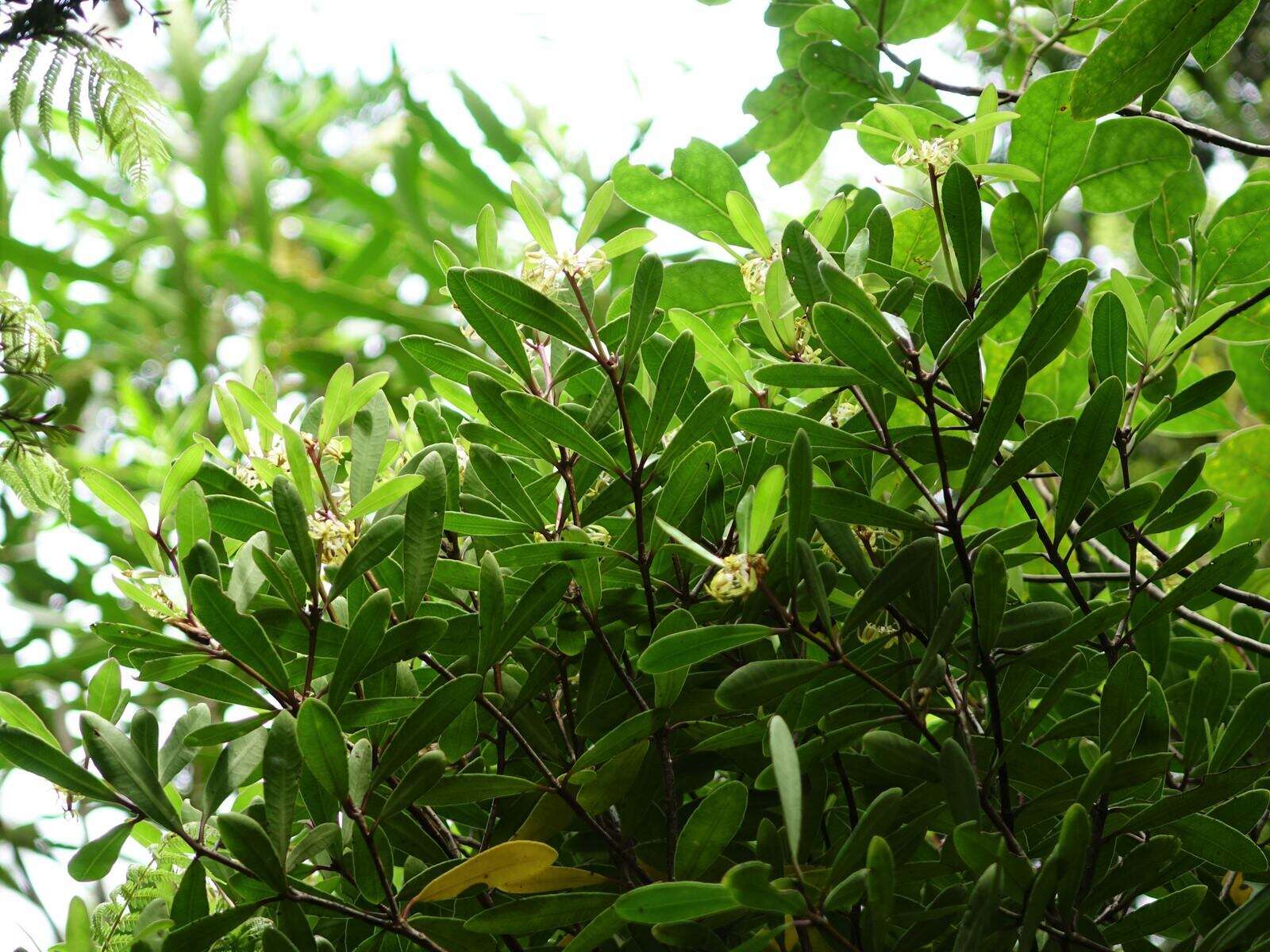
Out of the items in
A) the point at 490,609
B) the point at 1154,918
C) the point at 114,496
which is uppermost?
the point at 114,496

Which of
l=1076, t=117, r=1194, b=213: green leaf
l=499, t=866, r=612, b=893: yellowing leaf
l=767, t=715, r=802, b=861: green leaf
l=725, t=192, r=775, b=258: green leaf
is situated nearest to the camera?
l=767, t=715, r=802, b=861: green leaf

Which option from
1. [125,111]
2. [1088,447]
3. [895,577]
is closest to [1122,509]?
[1088,447]

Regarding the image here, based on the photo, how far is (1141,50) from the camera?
51 cm

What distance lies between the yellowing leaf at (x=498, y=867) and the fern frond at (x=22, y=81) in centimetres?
46

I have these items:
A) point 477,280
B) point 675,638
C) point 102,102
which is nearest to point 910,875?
point 675,638

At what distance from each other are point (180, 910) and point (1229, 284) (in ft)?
2.24

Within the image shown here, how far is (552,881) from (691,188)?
0.41 metres

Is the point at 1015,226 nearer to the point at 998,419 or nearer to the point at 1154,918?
the point at 998,419

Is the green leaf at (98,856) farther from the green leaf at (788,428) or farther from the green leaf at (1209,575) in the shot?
the green leaf at (1209,575)

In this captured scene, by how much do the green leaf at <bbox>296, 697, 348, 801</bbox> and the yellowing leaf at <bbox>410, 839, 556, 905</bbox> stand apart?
0.19 feet

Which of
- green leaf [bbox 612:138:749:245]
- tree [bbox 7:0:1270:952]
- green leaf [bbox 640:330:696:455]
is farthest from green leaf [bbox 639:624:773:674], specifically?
green leaf [bbox 612:138:749:245]

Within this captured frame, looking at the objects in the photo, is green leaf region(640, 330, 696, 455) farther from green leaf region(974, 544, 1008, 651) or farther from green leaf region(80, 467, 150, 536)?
green leaf region(80, 467, 150, 536)

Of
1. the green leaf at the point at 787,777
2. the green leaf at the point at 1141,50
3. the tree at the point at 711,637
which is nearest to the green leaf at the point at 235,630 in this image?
the tree at the point at 711,637

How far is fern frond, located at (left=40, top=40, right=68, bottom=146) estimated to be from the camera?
59 cm
